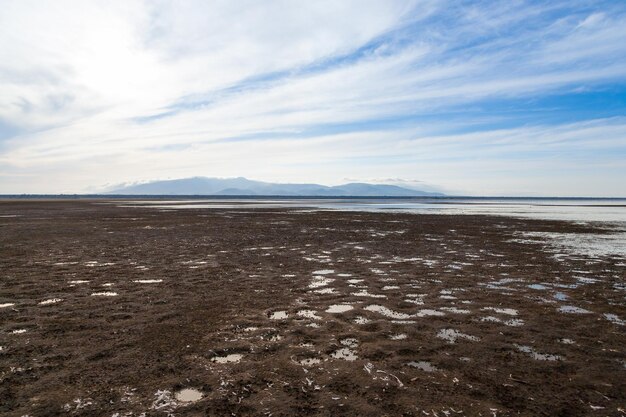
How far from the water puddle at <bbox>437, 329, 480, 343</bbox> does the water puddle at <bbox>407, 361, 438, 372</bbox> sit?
1.36 meters

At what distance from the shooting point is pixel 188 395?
5809 mm

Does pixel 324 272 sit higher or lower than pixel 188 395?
lower

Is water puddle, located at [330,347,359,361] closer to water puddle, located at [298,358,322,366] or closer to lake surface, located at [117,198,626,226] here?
water puddle, located at [298,358,322,366]

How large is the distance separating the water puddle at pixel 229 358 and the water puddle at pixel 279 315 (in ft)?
7.56

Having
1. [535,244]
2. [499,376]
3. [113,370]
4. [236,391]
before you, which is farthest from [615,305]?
[535,244]

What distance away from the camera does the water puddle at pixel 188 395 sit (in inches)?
223

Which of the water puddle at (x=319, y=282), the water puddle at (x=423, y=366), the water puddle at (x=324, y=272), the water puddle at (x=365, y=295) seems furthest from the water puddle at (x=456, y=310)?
the water puddle at (x=324, y=272)

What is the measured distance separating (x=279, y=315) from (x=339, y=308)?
1650mm

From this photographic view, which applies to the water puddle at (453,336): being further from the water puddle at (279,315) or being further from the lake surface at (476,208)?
the lake surface at (476,208)

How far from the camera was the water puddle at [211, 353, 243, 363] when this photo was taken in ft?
23.0

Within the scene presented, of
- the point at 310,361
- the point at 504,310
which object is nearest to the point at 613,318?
the point at 504,310

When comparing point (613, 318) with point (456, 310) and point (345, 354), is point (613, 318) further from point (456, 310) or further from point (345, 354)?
point (345, 354)

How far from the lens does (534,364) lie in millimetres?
6934

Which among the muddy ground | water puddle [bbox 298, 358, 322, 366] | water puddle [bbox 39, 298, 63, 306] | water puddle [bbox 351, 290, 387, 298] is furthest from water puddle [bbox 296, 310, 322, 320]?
water puddle [bbox 39, 298, 63, 306]
